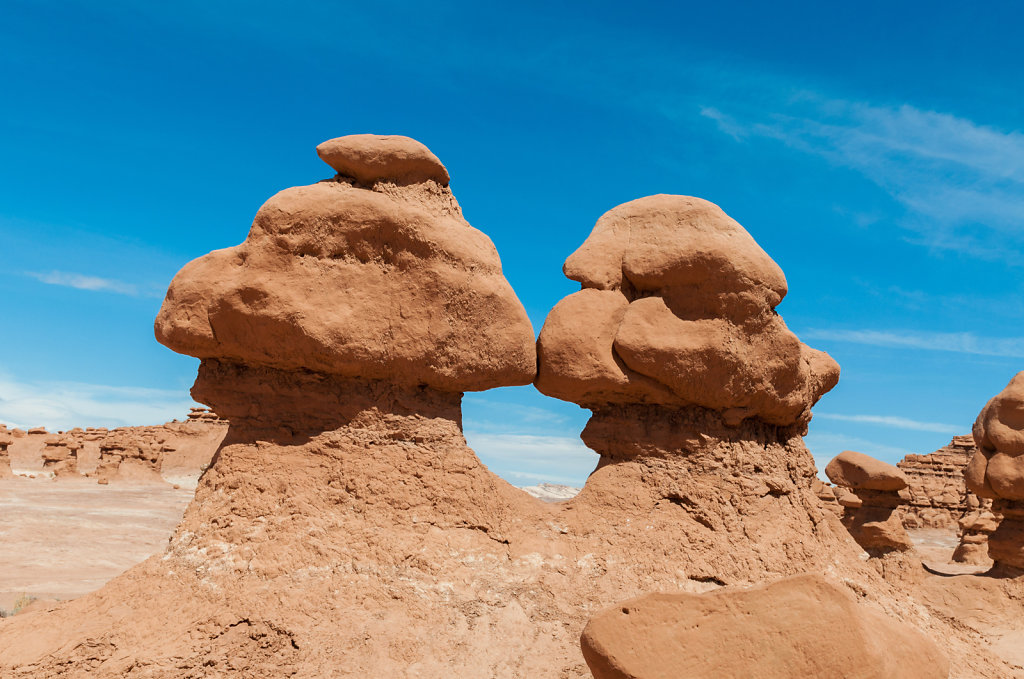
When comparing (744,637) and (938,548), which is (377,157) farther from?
(938,548)

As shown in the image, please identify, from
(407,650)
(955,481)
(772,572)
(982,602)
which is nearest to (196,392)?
(407,650)

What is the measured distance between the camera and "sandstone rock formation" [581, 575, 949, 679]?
3.70 m

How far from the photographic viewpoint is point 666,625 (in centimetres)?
381

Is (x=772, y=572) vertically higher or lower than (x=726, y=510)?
lower

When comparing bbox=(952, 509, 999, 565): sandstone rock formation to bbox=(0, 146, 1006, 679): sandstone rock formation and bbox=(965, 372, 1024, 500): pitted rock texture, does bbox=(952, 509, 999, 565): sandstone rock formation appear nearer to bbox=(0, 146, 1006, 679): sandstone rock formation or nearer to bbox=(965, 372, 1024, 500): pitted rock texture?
bbox=(965, 372, 1024, 500): pitted rock texture

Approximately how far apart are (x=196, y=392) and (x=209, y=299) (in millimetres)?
735

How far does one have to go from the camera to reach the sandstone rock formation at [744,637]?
3697 millimetres

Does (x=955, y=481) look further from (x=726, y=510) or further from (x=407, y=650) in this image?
(x=407, y=650)

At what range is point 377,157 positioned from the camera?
591 centimetres

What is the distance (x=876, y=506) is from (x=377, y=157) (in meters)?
9.08

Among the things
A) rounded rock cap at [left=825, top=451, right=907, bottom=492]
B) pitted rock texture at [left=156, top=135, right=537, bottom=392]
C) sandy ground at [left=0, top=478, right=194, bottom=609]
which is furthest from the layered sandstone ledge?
pitted rock texture at [left=156, top=135, right=537, bottom=392]

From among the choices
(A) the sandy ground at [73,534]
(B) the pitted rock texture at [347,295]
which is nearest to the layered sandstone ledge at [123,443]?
(A) the sandy ground at [73,534]

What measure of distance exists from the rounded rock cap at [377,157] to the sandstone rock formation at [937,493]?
69.4ft

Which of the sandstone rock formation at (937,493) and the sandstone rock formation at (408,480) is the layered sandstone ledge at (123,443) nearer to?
the sandstone rock formation at (408,480)
